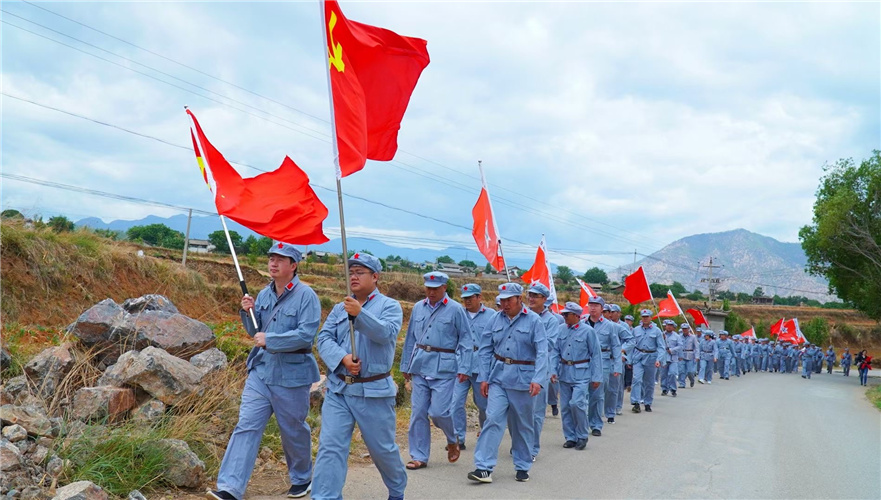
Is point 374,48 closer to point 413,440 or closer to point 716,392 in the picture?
point 413,440

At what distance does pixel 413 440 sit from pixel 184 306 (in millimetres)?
10727

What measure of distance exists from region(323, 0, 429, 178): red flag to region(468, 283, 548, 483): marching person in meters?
2.88

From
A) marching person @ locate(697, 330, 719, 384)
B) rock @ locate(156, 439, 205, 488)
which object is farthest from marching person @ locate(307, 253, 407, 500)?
marching person @ locate(697, 330, 719, 384)

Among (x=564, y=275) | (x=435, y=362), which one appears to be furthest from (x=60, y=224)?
(x=564, y=275)

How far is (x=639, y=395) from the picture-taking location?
→ 15.6 meters

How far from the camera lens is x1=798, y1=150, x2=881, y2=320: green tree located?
36094mm

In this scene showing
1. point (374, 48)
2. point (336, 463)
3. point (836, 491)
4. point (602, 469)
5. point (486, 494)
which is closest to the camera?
point (336, 463)

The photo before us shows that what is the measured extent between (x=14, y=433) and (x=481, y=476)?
14.3ft

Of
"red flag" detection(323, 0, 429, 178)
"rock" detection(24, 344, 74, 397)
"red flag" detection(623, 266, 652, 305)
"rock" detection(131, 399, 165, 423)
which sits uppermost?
"red flag" detection(323, 0, 429, 178)

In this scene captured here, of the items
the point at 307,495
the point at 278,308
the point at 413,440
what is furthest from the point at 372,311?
the point at 413,440

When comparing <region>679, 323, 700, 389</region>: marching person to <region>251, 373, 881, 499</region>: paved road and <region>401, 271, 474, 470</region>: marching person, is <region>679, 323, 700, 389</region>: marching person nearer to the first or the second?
<region>251, 373, 881, 499</region>: paved road

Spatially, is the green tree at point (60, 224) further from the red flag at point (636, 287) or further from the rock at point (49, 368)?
the red flag at point (636, 287)

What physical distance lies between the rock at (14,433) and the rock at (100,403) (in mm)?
743

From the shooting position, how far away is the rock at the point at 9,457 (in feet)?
17.0
